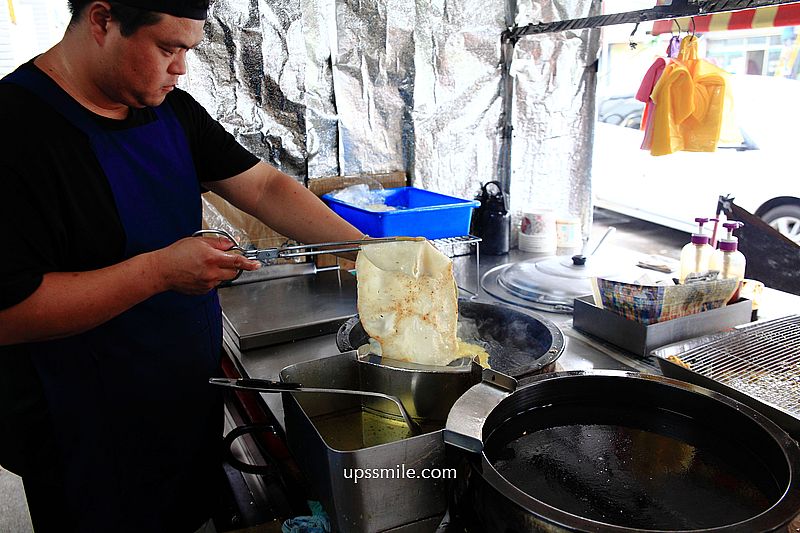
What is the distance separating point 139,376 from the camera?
4.59 feet

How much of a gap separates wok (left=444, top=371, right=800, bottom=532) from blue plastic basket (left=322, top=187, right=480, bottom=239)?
1265 millimetres

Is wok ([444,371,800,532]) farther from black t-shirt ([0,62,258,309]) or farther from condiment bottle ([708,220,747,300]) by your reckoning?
condiment bottle ([708,220,747,300])

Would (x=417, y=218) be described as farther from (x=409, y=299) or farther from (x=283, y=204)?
(x=409, y=299)

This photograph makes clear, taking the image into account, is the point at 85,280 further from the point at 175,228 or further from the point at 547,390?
the point at 547,390

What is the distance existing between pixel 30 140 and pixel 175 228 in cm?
37

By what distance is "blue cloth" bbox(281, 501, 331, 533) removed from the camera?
116cm

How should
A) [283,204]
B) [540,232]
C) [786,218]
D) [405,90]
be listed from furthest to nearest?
1. [786,218]
2. [540,232]
3. [405,90]
4. [283,204]

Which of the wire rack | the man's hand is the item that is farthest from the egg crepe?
the wire rack

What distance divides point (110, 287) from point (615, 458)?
990 mm

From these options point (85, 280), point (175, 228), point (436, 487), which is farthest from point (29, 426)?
point (436, 487)

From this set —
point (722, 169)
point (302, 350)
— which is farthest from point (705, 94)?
point (722, 169)

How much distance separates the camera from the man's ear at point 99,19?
1.16 meters

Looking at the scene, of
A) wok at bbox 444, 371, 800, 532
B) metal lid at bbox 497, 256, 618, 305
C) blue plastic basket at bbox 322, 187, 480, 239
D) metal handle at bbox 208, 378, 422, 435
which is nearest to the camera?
wok at bbox 444, 371, 800, 532

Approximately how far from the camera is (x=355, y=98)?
2459 millimetres
